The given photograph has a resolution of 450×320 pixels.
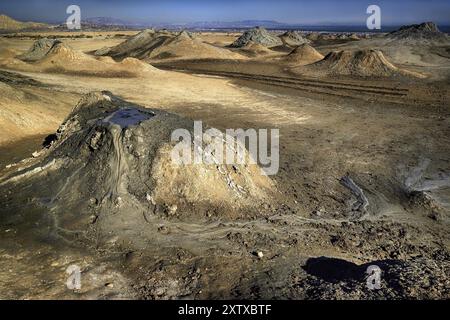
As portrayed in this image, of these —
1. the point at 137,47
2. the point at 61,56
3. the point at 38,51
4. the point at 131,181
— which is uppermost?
the point at 137,47

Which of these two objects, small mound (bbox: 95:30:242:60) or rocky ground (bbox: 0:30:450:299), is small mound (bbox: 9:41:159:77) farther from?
small mound (bbox: 95:30:242:60)

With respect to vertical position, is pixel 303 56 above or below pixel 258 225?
above

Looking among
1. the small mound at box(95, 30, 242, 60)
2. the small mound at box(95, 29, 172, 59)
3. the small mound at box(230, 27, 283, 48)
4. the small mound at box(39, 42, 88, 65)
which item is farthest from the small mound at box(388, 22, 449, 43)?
the small mound at box(39, 42, 88, 65)

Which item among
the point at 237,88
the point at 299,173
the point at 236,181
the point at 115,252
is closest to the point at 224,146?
the point at 236,181

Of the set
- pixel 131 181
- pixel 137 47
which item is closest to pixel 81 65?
pixel 137 47

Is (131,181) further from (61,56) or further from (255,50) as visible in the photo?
(255,50)

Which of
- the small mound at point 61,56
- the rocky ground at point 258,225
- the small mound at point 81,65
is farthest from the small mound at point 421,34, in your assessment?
the small mound at point 61,56
